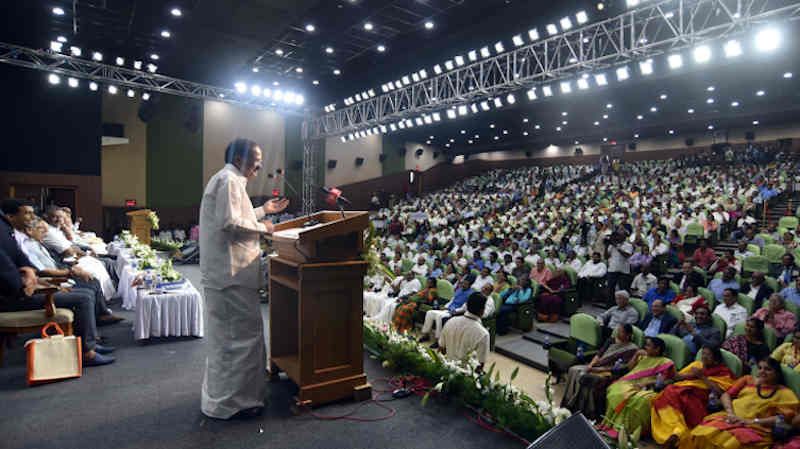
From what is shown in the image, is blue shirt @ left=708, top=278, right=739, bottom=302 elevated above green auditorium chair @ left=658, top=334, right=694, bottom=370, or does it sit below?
above

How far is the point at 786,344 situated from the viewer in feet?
12.1

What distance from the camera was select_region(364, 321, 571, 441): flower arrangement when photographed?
7.82 ft

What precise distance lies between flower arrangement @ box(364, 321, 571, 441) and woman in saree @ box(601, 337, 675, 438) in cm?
105

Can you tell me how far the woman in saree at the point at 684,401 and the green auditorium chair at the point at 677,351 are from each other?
1.16 ft

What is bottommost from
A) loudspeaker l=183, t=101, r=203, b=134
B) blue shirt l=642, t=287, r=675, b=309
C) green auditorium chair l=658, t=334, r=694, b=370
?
green auditorium chair l=658, t=334, r=694, b=370

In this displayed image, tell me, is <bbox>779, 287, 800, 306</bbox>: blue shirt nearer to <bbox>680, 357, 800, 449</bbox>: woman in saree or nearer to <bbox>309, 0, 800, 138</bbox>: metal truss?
<bbox>680, 357, 800, 449</bbox>: woman in saree

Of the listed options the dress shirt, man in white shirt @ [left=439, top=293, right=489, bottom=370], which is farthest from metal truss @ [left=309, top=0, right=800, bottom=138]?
man in white shirt @ [left=439, top=293, right=489, bottom=370]

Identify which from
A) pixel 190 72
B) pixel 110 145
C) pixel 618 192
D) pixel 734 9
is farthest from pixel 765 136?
pixel 110 145

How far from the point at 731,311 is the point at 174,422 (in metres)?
5.50

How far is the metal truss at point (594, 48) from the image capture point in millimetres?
7250

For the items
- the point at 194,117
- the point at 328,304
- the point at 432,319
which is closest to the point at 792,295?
the point at 432,319

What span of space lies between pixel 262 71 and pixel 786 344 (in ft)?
47.5

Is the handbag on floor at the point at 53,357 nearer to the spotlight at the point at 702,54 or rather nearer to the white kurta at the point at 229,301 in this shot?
the white kurta at the point at 229,301

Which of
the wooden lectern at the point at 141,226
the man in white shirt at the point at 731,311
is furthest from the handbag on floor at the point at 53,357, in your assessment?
the wooden lectern at the point at 141,226
